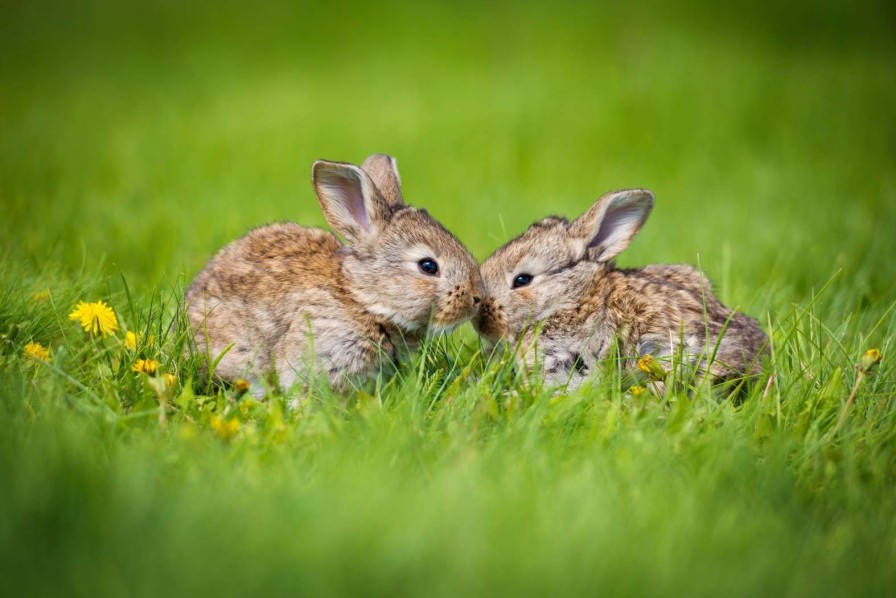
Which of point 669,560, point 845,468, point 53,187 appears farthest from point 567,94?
point 669,560

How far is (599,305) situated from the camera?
5.25 metres

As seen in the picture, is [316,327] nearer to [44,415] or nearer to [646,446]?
[44,415]

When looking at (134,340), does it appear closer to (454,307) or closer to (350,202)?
(350,202)

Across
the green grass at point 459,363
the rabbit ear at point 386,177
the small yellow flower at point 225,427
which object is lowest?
the small yellow flower at point 225,427

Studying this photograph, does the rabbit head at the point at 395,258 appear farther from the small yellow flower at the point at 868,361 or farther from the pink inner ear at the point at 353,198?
the small yellow flower at the point at 868,361

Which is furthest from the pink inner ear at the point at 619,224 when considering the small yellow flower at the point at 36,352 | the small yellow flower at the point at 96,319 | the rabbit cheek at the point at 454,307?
the small yellow flower at the point at 36,352

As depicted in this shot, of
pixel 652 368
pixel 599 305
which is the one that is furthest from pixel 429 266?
pixel 652 368

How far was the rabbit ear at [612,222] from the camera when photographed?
5535 millimetres

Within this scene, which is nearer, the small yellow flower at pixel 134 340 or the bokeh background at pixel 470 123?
the small yellow flower at pixel 134 340

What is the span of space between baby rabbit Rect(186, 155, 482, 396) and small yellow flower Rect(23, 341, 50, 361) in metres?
0.79

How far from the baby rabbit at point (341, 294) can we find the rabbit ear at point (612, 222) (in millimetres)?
909

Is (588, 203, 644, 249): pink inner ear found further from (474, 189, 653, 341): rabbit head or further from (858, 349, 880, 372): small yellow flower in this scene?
(858, 349, 880, 372): small yellow flower

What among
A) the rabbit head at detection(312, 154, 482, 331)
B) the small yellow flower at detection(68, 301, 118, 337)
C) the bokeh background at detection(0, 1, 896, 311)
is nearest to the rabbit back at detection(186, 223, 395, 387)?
the rabbit head at detection(312, 154, 482, 331)

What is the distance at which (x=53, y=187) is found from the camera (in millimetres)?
8961
